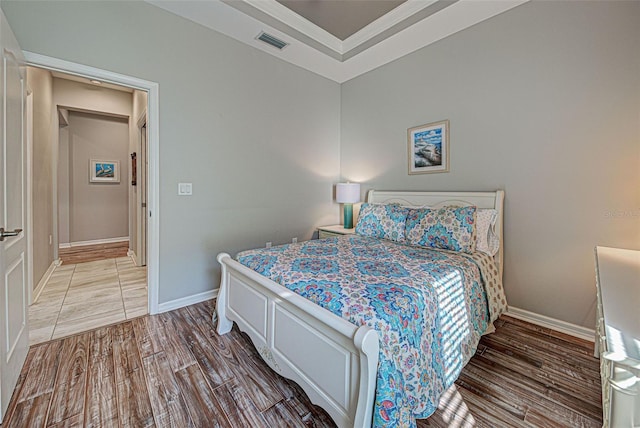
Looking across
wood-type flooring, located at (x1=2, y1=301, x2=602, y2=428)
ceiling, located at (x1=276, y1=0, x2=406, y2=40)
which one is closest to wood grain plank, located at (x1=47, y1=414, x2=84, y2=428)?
wood-type flooring, located at (x1=2, y1=301, x2=602, y2=428)

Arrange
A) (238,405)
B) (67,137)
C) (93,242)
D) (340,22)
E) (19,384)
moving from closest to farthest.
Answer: (238,405)
(19,384)
(340,22)
(67,137)
(93,242)

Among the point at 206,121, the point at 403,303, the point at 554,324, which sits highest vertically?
the point at 206,121

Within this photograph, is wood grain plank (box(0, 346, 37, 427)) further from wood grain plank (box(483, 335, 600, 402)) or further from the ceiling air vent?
the ceiling air vent

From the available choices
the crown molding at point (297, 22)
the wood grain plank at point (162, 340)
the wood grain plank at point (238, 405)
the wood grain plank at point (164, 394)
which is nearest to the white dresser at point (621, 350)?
the wood grain plank at point (238, 405)

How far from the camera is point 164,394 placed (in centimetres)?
161

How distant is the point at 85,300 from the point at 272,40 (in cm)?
350

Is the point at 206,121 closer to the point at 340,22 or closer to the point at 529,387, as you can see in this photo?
the point at 340,22

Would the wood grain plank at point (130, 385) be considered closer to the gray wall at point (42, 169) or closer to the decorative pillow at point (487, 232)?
the gray wall at point (42, 169)

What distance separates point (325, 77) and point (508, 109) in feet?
8.17

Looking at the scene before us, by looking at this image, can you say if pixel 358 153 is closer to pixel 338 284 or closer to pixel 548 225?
pixel 548 225

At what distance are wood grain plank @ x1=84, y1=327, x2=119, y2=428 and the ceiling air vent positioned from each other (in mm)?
3243

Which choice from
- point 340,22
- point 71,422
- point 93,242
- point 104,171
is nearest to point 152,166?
point 71,422

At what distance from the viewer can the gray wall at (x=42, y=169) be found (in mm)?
3031

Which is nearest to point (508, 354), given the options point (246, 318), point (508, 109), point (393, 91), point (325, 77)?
point (246, 318)
